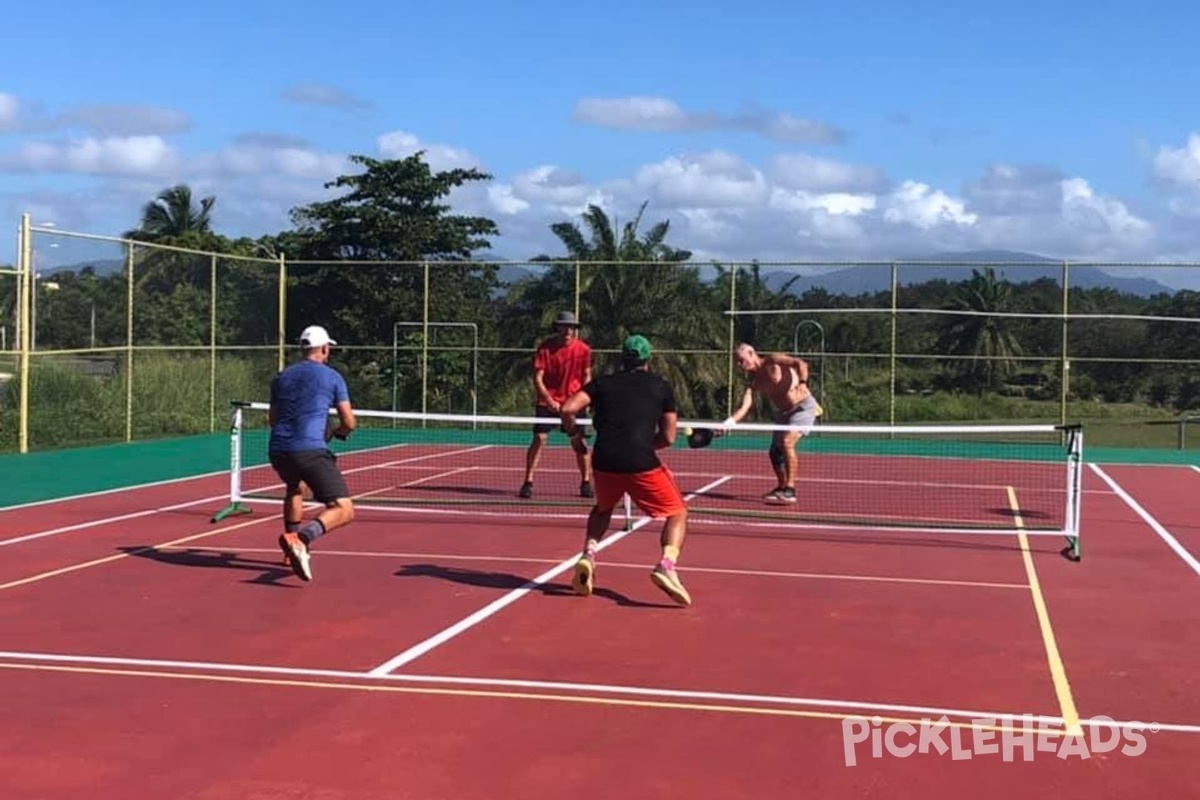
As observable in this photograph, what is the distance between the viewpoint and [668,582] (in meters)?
8.58

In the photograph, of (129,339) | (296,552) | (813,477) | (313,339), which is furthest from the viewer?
(129,339)

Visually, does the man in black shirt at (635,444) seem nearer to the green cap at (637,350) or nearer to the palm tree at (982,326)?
the green cap at (637,350)

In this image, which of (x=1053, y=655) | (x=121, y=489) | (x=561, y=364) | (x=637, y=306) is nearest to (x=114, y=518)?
(x=121, y=489)

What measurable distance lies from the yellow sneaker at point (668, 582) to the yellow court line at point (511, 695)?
6.82 ft

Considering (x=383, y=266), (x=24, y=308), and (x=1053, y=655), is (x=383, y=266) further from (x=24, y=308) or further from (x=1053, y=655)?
(x=1053, y=655)

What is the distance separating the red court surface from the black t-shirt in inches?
38.3

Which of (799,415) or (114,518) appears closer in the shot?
(114,518)

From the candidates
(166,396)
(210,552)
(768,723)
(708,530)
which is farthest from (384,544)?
(166,396)

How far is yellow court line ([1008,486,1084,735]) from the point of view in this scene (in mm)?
6273

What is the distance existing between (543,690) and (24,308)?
48.9ft

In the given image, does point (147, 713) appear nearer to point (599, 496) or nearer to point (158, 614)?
point (158, 614)

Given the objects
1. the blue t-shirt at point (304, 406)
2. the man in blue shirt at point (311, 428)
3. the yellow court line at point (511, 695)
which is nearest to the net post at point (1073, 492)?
the yellow court line at point (511, 695)

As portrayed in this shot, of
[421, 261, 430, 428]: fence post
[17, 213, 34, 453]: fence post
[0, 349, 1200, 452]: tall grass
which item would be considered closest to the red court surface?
[17, 213, 34, 453]: fence post

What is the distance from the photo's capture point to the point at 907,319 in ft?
124
